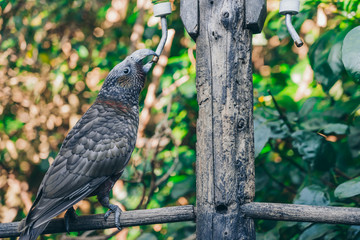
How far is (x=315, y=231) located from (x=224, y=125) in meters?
0.80

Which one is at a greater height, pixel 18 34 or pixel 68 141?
pixel 18 34

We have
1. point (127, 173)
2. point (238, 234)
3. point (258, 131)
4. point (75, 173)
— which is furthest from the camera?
point (127, 173)

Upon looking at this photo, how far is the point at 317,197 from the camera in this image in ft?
6.06

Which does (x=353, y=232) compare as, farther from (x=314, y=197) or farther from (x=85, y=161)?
(x=85, y=161)

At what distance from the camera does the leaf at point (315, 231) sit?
6.12ft

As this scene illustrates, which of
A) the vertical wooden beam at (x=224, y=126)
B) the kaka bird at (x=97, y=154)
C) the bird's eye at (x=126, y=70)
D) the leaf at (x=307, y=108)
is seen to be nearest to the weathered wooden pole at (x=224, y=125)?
the vertical wooden beam at (x=224, y=126)

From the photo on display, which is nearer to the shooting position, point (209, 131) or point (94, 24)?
point (209, 131)

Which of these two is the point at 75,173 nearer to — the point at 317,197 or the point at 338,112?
the point at 317,197

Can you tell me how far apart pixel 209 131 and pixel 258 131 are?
22.3 inches

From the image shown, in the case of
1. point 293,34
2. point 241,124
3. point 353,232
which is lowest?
point 353,232

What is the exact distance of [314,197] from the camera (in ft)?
6.07

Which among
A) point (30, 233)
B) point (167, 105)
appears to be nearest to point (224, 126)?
point (30, 233)

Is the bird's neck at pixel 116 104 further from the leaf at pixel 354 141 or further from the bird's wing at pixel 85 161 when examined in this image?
the leaf at pixel 354 141

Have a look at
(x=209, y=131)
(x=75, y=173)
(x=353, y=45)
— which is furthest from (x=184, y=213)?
(x=353, y=45)
